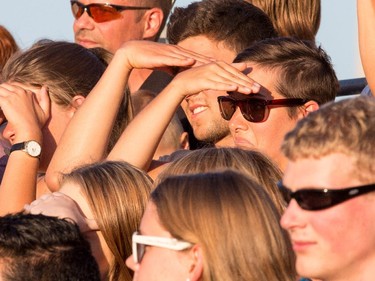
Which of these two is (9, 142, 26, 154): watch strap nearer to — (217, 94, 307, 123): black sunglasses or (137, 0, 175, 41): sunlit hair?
(217, 94, 307, 123): black sunglasses

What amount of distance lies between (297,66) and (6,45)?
9.34 feet

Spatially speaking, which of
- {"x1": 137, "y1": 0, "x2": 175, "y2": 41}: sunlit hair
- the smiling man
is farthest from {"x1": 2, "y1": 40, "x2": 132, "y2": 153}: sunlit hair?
{"x1": 137, "y1": 0, "x2": 175, "y2": 41}: sunlit hair

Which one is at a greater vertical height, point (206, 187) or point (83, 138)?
point (206, 187)

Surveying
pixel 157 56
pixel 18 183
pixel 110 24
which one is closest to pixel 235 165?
pixel 157 56

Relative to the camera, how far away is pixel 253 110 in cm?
532

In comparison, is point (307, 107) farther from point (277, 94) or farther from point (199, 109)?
point (199, 109)

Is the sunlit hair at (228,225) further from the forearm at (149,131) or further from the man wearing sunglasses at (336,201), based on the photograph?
the forearm at (149,131)

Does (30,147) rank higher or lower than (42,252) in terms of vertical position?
lower

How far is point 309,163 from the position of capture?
133 inches

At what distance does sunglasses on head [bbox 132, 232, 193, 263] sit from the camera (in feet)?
11.6

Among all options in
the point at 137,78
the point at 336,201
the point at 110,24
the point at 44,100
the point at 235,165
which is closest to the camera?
the point at 336,201

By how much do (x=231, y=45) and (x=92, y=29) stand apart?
1.22 meters

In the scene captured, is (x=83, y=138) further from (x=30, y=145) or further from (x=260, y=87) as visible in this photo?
(x=260, y=87)

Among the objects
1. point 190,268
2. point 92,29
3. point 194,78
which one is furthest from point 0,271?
point 92,29
